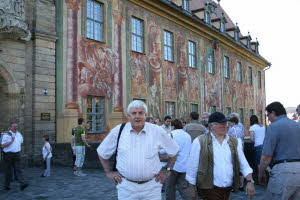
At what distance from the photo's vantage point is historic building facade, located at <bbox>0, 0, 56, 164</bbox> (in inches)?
458

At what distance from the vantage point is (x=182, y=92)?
20281 millimetres

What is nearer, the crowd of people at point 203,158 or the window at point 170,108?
the crowd of people at point 203,158

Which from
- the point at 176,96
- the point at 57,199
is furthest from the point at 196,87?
the point at 57,199

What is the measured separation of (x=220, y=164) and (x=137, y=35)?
14198 millimetres

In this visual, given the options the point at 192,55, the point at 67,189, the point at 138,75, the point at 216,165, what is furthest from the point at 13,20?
the point at 192,55

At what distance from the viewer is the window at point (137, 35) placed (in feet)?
55.3

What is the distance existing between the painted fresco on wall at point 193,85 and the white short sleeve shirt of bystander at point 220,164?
17.4 metres

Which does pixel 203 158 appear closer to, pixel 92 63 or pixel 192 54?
pixel 92 63

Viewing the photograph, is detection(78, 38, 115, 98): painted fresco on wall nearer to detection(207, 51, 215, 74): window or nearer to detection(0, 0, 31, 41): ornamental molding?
detection(0, 0, 31, 41): ornamental molding

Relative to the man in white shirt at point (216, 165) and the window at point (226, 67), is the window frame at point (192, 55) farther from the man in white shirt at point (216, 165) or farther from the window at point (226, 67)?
the man in white shirt at point (216, 165)

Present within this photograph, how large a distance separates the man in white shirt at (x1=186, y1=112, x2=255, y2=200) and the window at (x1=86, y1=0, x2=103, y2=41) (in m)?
11.6

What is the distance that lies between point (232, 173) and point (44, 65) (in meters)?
10.6

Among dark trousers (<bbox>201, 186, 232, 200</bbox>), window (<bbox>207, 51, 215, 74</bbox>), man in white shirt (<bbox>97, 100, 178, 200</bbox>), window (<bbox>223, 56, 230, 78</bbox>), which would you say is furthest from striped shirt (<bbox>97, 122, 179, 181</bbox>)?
window (<bbox>223, 56, 230, 78</bbox>)

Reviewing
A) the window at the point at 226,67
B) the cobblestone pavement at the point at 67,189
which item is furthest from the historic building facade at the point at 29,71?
the window at the point at 226,67
